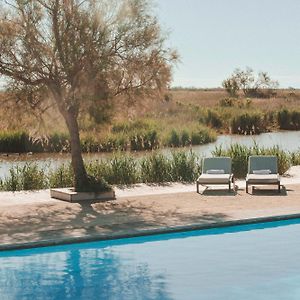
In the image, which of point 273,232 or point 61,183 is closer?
point 273,232

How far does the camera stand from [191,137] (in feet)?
103

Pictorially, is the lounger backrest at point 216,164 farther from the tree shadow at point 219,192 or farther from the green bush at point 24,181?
the green bush at point 24,181

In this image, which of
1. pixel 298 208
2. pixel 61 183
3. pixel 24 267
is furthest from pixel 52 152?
pixel 24 267

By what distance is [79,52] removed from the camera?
1330cm

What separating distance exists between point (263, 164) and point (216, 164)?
111 centimetres

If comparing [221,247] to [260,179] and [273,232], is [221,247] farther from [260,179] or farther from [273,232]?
[260,179]

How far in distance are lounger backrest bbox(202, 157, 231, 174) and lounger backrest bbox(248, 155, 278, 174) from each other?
517 mm

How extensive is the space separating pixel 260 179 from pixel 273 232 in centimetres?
339

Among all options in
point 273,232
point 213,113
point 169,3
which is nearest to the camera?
point 273,232

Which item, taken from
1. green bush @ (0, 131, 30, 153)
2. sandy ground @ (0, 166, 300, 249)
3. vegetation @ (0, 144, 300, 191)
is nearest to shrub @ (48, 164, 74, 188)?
vegetation @ (0, 144, 300, 191)

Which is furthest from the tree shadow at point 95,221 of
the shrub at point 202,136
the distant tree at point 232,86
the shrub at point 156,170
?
the distant tree at point 232,86

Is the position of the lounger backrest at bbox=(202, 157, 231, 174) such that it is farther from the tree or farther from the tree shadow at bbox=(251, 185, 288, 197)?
the tree

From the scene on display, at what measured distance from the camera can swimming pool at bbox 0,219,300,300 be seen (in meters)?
8.55

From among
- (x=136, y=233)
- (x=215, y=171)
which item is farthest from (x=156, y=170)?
(x=136, y=233)
